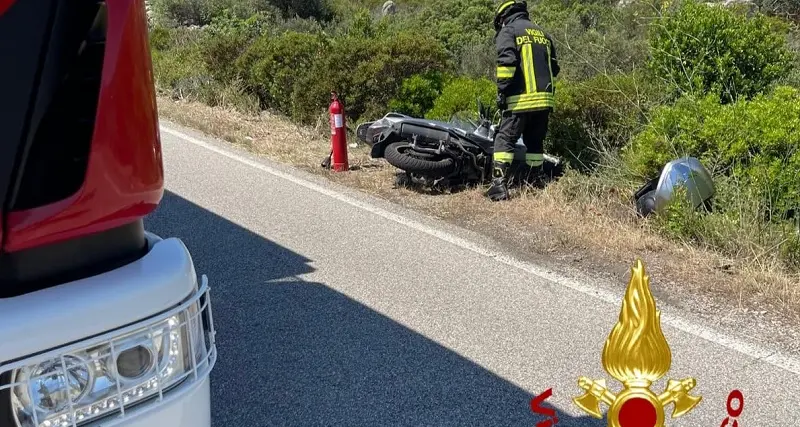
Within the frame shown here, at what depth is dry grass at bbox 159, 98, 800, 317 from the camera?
5.06 metres

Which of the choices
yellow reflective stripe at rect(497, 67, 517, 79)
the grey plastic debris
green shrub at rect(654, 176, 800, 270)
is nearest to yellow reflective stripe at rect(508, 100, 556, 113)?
yellow reflective stripe at rect(497, 67, 517, 79)

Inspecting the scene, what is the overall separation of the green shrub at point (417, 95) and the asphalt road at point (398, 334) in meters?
3.11

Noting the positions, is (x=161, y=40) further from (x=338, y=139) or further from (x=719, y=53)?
(x=719, y=53)

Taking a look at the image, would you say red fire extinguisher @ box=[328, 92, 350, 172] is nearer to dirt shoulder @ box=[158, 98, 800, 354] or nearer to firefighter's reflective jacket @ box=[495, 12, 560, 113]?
dirt shoulder @ box=[158, 98, 800, 354]

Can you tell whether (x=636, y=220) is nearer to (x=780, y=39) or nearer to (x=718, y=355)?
(x=718, y=355)

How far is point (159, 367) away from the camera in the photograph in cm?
166

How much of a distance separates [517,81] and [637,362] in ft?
19.8

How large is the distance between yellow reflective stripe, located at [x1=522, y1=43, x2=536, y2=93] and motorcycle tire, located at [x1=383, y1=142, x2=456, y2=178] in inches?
39.9

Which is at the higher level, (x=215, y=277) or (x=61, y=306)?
(x=61, y=306)

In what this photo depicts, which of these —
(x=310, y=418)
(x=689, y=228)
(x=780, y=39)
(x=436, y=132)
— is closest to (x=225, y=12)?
(x=436, y=132)

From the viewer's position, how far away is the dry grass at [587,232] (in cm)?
506

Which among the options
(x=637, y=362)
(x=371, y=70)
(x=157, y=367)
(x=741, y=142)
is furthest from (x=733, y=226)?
(x=371, y=70)

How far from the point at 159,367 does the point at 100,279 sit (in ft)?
0.75

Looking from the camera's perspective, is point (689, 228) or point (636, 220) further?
point (636, 220)
